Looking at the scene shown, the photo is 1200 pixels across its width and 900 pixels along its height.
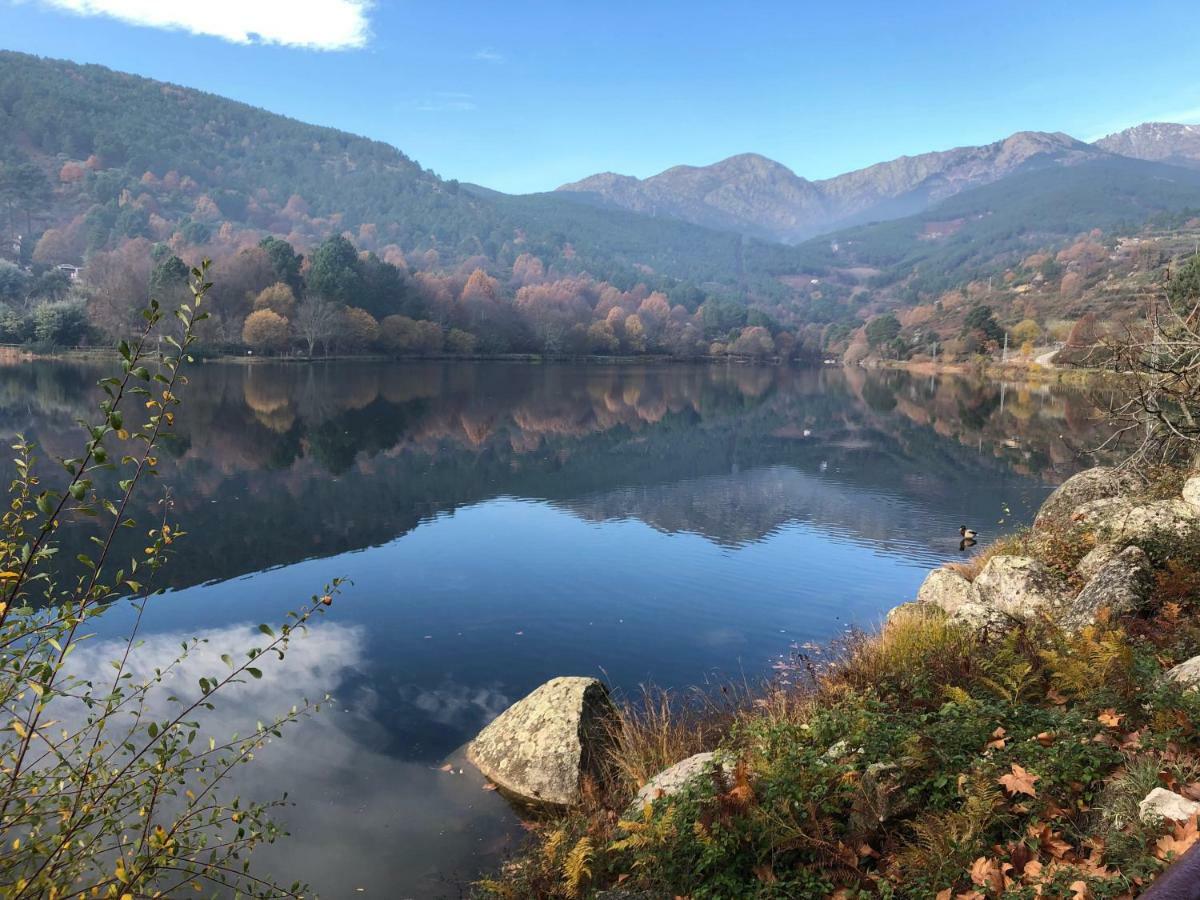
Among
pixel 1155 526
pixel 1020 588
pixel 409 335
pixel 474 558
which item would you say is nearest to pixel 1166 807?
pixel 1020 588

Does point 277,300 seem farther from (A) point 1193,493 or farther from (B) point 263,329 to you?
(A) point 1193,493

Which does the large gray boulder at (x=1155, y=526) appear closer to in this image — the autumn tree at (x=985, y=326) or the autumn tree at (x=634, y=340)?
the autumn tree at (x=985, y=326)

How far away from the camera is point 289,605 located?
61.9ft

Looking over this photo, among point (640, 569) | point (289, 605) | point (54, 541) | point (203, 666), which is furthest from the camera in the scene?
point (640, 569)

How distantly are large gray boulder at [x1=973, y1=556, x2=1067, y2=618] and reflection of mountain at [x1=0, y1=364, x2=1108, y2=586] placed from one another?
12.9 meters

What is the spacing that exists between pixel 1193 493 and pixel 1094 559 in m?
3.78

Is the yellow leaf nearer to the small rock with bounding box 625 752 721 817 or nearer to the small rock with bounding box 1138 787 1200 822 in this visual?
the small rock with bounding box 1138 787 1200 822

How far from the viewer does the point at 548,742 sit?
1123 centimetres

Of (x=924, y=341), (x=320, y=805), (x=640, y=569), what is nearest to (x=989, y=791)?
(x=320, y=805)

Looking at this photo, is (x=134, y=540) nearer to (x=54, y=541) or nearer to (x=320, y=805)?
(x=54, y=541)

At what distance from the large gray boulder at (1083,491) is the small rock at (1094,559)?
533 cm

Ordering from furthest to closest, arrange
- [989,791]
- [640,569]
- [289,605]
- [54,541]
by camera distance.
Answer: [640,569] → [54,541] → [289,605] → [989,791]

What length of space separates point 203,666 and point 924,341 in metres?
197

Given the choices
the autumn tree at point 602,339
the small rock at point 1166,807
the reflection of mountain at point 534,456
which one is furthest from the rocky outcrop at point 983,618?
the autumn tree at point 602,339
